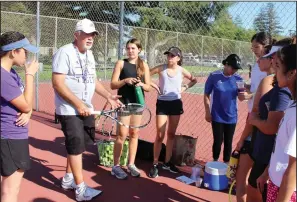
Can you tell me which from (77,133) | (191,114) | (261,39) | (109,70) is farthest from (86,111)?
(109,70)

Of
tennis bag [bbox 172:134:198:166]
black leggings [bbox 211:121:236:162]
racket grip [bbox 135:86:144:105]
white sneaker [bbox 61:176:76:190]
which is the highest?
racket grip [bbox 135:86:144:105]

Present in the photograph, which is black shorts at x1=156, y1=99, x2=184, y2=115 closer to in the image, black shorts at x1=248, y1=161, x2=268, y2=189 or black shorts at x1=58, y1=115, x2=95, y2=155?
black shorts at x1=58, y1=115, x2=95, y2=155

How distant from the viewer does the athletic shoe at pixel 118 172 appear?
4775mm

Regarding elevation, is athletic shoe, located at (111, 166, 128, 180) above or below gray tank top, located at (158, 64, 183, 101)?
below

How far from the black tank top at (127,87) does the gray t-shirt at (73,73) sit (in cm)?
75

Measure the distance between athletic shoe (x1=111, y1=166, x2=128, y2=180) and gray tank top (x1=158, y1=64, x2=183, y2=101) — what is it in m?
1.18

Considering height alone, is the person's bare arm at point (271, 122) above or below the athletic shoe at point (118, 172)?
above

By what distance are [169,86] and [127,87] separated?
0.63 m

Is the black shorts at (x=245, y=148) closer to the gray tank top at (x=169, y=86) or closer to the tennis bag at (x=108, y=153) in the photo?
the gray tank top at (x=169, y=86)

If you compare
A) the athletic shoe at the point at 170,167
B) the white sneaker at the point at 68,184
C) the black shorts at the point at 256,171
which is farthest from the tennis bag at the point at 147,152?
the black shorts at the point at 256,171

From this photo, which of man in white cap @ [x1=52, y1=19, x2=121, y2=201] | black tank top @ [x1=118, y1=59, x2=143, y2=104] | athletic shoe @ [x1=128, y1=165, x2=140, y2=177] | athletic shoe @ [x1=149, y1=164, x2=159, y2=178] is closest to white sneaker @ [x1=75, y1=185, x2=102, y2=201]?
man in white cap @ [x1=52, y1=19, x2=121, y2=201]

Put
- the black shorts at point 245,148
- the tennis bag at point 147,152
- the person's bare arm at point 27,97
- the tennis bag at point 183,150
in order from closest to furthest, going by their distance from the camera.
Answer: the person's bare arm at point 27,97 < the black shorts at point 245,148 < the tennis bag at point 183,150 < the tennis bag at point 147,152

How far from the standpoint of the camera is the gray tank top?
16.2 ft

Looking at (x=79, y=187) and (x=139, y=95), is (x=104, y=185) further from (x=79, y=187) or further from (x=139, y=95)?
(x=139, y=95)
